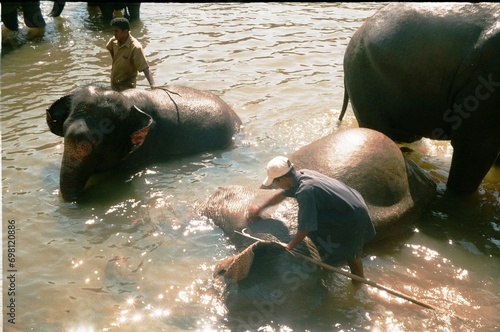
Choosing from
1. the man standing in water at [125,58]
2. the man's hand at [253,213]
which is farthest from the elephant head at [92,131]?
the man's hand at [253,213]

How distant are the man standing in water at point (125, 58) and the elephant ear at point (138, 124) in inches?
46.8

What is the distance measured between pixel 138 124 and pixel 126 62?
5.10 feet

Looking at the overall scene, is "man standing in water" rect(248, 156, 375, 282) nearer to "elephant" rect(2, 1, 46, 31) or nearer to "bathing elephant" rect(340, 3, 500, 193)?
"bathing elephant" rect(340, 3, 500, 193)

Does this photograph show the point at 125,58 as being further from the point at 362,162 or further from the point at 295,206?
the point at 362,162

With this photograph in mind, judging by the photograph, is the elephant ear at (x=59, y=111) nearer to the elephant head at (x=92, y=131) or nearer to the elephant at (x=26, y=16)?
the elephant head at (x=92, y=131)

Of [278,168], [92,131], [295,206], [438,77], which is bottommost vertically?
[295,206]

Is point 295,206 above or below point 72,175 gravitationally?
above

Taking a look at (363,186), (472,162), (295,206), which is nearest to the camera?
(295,206)

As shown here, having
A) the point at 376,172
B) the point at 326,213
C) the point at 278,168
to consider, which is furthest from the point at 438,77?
the point at 278,168

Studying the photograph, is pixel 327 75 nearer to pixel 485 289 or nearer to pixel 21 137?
pixel 21 137

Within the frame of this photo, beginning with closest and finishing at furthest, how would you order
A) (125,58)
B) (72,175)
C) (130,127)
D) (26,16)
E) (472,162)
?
(472,162) → (72,175) → (130,127) → (125,58) → (26,16)

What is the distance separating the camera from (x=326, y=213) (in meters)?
4.30

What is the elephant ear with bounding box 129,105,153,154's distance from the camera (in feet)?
20.0

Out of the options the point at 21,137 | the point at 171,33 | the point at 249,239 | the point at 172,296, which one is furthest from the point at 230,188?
the point at 171,33
